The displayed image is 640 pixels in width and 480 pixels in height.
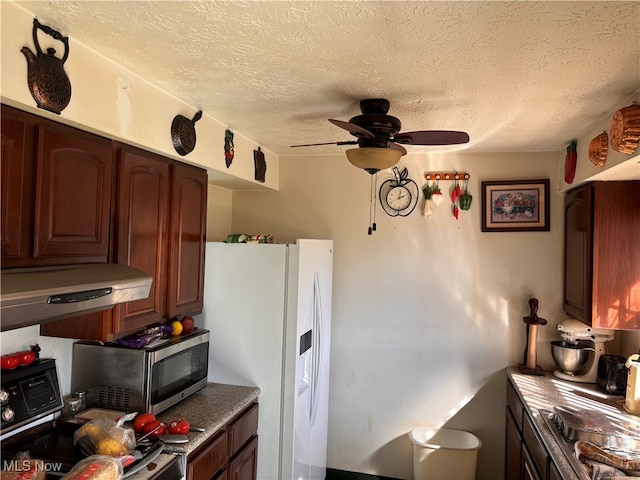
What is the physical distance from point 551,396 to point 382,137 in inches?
67.8

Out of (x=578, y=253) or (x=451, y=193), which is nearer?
(x=578, y=253)

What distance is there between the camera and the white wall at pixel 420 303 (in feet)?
9.54

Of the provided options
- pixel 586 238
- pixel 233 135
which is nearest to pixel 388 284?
pixel 586 238

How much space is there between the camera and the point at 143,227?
1.92 m

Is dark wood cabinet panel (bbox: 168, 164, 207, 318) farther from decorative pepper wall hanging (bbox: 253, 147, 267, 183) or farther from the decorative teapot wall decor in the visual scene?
the decorative teapot wall decor

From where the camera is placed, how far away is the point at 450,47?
1.41 metres

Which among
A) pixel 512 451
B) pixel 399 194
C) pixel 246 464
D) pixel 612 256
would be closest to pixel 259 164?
pixel 399 194

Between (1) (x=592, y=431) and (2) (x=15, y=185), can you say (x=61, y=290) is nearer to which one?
(2) (x=15, y=185)

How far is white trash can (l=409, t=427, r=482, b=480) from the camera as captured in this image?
275 cm

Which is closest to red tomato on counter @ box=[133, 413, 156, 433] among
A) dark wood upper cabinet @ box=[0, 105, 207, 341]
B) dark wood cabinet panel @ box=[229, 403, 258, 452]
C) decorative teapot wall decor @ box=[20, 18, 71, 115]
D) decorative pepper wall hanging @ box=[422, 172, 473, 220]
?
dark wood upper cabinet @ box=[0, 105, 207, 341]

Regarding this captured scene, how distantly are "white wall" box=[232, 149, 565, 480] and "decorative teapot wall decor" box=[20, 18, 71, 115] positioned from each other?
6.64ft

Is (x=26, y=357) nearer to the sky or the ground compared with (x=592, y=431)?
nearer to the sky

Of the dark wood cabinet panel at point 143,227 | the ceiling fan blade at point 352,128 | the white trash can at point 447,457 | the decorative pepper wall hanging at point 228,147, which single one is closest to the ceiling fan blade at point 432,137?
the ceiling fan blade at point 352,128

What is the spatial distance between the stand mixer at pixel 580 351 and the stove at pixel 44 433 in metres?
2.32
